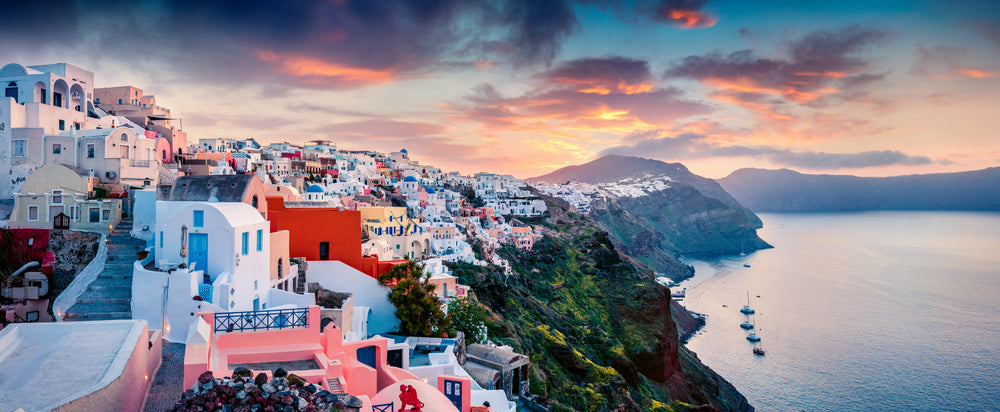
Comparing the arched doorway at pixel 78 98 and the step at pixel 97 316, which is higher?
the arched doorway at pixel 78 98

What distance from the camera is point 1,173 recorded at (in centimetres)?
2684

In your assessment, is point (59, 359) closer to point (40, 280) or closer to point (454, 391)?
point (454, 391)

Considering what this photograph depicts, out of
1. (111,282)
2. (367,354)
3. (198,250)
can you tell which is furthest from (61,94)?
(367,354)

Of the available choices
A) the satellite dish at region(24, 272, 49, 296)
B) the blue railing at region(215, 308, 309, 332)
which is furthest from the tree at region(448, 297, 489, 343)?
the satellite dish at region(24, 272, 49, 296)

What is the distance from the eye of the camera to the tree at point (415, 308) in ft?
63.0

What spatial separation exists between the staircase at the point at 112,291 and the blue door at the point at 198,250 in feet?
7.72

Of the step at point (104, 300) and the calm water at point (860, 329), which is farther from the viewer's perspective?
the calm water at point (860, 329)

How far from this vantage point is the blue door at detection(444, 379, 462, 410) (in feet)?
41.4

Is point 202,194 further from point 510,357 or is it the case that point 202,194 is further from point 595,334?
point 595,334

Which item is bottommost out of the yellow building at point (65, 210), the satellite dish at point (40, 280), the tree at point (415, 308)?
the tree at point (415, 308)

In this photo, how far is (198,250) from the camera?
50.9ft

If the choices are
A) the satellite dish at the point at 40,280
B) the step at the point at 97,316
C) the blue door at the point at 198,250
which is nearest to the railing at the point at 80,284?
the step at the point at 97,316

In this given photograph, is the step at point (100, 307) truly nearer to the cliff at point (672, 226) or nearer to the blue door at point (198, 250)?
the blue door at point (198, 250)

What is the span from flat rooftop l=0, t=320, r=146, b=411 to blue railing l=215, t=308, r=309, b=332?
54.4 inches
